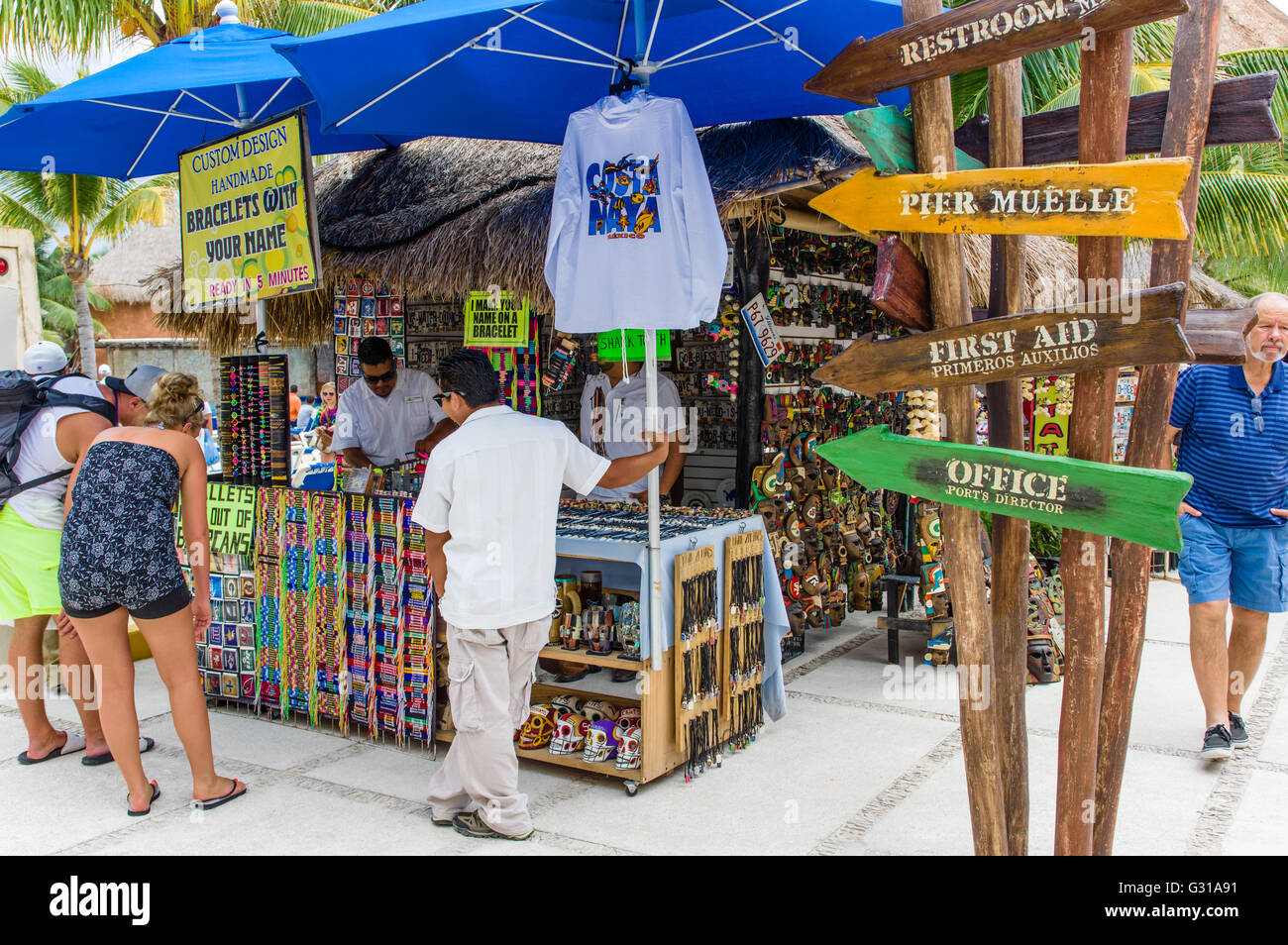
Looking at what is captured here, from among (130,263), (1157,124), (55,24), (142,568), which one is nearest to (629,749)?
(142,568)

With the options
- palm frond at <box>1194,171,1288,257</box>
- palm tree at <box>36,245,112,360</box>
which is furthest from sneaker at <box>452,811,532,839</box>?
palm tree at <box>36,245,112,360</box>

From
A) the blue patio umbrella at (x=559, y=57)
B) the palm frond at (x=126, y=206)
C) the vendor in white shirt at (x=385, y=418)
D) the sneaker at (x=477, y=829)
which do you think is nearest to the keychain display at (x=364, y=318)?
the vendor in white shirt at (x=385, y=418)

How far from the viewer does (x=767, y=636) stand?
5.19 meters

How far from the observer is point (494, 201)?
610cm

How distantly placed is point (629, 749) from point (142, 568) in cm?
226

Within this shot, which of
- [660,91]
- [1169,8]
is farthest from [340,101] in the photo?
[1169,8]

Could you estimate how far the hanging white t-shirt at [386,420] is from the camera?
6.55 metres

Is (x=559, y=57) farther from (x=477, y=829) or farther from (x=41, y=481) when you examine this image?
(x=477, y=829)

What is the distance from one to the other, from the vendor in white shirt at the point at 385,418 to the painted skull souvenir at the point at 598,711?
2.41m

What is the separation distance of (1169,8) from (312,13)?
44.4 ft

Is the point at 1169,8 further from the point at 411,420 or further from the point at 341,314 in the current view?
the point at 341,314

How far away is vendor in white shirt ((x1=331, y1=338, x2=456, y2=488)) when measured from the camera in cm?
652

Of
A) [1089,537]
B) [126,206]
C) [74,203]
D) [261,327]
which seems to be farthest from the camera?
[126,206]

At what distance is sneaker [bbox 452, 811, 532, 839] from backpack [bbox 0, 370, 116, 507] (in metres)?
2.63
